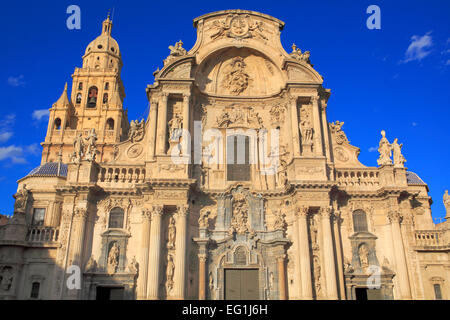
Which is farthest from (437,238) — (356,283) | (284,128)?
(284,128)

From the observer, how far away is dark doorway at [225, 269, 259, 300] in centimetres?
2114

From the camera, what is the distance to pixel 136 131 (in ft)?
80.7

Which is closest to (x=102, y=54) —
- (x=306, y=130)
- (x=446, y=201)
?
(x=306, y=130)

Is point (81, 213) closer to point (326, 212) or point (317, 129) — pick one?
point (326, 212)

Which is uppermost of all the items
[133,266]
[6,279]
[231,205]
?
[231,205]

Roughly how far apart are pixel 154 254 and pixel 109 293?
3.13 m

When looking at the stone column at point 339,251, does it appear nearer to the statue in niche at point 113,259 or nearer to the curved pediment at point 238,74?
the curved pediment at point 238,74

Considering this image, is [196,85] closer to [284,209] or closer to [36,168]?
[284,209]

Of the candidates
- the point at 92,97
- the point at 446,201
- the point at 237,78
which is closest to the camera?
the point at 446,201

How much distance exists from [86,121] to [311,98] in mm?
30138

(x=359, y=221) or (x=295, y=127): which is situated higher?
(x=295, y=127)

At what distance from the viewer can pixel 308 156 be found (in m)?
22.8

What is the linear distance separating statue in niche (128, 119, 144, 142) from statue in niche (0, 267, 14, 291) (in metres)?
9.31

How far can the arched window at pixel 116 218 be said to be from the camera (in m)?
22.1
